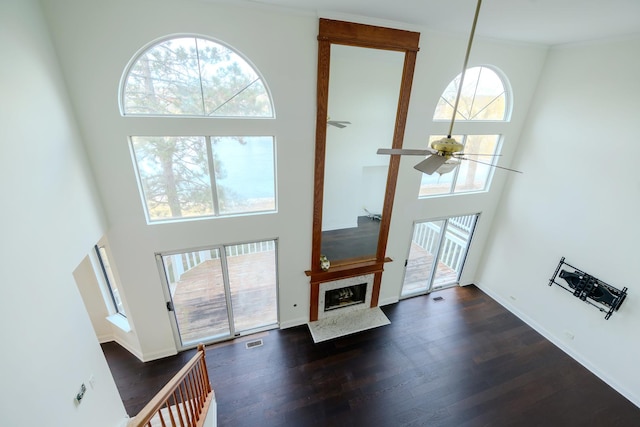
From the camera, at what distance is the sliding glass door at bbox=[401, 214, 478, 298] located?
582 cm

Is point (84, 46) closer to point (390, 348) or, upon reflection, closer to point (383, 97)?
point (383, 97)

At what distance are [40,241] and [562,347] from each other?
7579mm

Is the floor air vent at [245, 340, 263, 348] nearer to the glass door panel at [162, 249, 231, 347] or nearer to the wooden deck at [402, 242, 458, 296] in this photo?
the glass door panel at [162, 249, 231, 347]

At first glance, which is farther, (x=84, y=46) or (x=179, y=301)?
(x=179, y=301)

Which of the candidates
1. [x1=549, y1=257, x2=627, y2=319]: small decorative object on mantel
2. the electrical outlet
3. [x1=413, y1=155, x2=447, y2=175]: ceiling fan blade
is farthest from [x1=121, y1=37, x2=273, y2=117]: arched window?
[x1=549, y1=257, x2=627, y2=319]: small decorative object on mantel

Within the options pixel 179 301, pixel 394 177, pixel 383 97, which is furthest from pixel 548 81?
pixel 179 301

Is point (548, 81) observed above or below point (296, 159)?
above

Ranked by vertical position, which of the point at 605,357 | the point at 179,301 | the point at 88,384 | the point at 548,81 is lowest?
the point at 605,357

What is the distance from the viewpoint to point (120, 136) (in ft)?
10.3

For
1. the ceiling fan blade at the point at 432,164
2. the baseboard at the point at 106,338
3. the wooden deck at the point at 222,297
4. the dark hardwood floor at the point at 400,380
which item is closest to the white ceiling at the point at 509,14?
the ceiling fan blade at the point at 432,164

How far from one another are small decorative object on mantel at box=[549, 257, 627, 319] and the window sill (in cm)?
741

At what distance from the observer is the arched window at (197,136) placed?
3146mm

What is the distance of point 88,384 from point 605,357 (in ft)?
23.3

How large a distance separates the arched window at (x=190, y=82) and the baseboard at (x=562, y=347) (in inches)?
250
